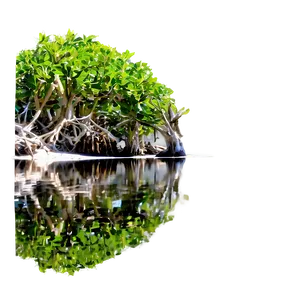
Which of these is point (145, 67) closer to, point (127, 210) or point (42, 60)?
point (42, 60)

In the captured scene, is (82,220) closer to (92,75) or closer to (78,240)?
(78,240)

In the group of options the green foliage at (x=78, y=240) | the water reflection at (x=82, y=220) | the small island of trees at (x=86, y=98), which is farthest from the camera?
the small island of trees at (x=86, y=98)

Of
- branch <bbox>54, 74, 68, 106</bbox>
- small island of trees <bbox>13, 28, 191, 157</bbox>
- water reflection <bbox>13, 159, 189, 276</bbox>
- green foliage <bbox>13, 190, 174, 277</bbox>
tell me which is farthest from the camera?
branch <bbox>54, 74, 68, 106</bbox>

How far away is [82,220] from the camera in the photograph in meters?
4.93

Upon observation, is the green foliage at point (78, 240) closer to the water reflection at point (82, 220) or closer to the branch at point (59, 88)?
the water reflection at point (82, 220)

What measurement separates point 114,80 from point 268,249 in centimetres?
1722

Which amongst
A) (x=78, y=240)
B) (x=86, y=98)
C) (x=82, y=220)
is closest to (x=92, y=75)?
(x=86, y=98)

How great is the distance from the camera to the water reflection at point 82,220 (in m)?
3.79

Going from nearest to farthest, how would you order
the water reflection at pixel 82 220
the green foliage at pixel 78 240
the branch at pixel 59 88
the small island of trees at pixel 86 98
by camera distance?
the green foliage at pixel 78 240 → the water reflection at pixel 82 220 → the small island of trees at pixel 86 98 → the branch at pixel 59 88

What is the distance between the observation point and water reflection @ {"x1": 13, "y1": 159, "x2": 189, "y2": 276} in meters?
3.79

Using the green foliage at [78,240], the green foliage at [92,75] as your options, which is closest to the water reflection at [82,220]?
the green foliage at [78,240]

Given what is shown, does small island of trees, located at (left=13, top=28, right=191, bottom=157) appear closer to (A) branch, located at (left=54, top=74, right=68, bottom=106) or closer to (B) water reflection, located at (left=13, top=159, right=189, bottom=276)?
(A) branch, located at (left=54, top=74, right=68, bottom=106)

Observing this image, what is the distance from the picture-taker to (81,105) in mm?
23047

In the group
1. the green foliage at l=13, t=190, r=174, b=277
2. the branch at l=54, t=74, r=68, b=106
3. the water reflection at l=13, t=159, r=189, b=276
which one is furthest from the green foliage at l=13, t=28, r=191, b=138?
the green foliage at l=13, t=190, r=174, b=277
